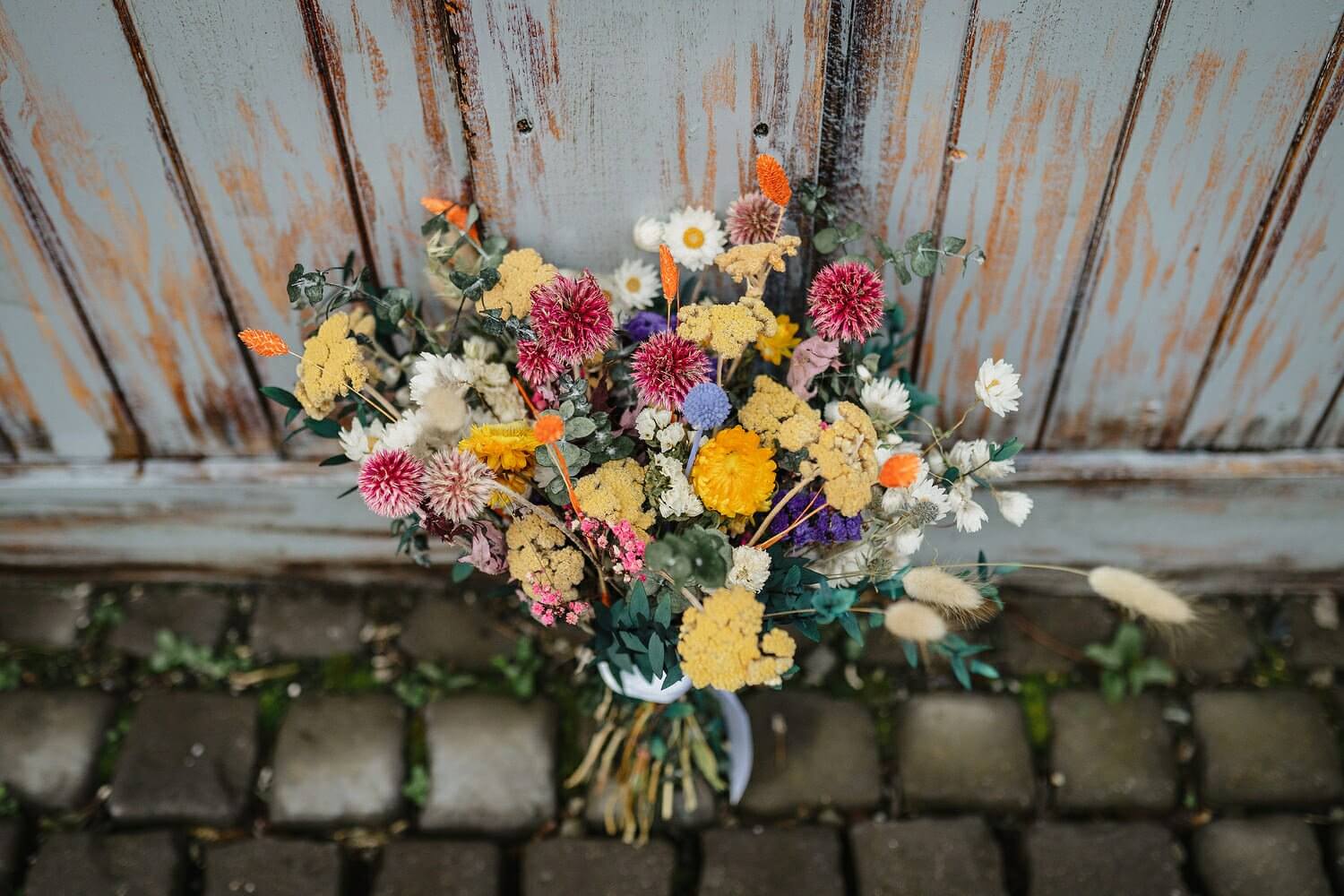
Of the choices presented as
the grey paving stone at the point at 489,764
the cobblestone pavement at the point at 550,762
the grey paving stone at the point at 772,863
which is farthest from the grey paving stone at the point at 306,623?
the grey paving stone at the point at 772,863

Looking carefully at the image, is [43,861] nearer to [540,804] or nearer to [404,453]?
[540,804]

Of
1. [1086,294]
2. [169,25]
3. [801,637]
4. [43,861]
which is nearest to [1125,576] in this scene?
[1086,294]

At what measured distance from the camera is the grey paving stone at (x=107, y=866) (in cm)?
145

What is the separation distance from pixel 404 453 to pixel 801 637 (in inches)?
37.3

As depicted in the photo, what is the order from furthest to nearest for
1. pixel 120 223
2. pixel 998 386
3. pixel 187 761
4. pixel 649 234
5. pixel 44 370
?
pixel 187 761 < pixel 44 370 < pixel 120 223 < pixel 649 234 < pixel 998 386

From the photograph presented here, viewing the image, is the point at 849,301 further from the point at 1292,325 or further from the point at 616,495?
the point at 1292,325

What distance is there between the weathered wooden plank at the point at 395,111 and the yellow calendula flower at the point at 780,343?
0.43 m

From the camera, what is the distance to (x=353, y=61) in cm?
107

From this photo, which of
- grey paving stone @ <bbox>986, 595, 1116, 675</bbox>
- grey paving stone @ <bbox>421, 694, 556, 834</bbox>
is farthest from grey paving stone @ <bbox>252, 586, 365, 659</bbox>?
grey paving stone @ <bbox>986, 595, 1116, 675</bbox>

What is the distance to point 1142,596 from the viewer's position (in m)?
1.06

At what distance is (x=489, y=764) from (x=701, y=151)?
106cm

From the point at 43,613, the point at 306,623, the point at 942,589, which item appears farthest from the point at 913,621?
the point at 43,613

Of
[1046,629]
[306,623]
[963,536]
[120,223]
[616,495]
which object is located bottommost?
[1046,629]

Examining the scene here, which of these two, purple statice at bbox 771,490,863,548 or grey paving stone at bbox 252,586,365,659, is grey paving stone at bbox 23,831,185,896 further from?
purple statice at bbox 771,490,863,548
